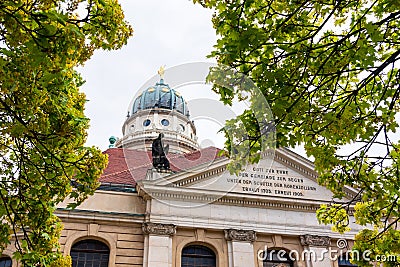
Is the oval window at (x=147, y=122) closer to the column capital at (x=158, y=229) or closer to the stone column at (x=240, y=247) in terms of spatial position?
the column capital at (x=158, y=229)

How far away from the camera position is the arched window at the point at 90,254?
57.8ft

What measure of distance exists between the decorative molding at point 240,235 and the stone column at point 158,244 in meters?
2.47

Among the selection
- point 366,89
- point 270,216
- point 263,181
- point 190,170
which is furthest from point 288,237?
point 366,89

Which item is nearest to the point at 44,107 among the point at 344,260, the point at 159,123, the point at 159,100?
the point at 344,260

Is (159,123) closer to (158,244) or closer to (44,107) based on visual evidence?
(158,244)

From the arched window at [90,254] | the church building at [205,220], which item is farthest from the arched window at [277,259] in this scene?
the arched window at [90,254]

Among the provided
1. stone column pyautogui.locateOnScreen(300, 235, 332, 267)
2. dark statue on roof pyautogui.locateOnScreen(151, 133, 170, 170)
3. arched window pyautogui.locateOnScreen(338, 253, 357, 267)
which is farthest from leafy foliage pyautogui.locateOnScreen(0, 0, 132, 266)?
arched window pyautogui.locateOnScreen(338, 253, 357, 267)

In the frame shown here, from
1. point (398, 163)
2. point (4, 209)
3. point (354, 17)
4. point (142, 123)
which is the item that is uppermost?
point (142, 123)

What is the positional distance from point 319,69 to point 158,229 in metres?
12.3

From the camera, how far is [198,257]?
18.8 metres

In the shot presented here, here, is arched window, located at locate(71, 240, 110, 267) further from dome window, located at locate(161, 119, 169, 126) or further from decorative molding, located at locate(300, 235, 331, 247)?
dome window, located at locate(161, 119, 169, 126)

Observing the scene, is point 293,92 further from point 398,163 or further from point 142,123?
point 142,123

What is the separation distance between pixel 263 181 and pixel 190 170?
373cm

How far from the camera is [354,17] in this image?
8852mm
